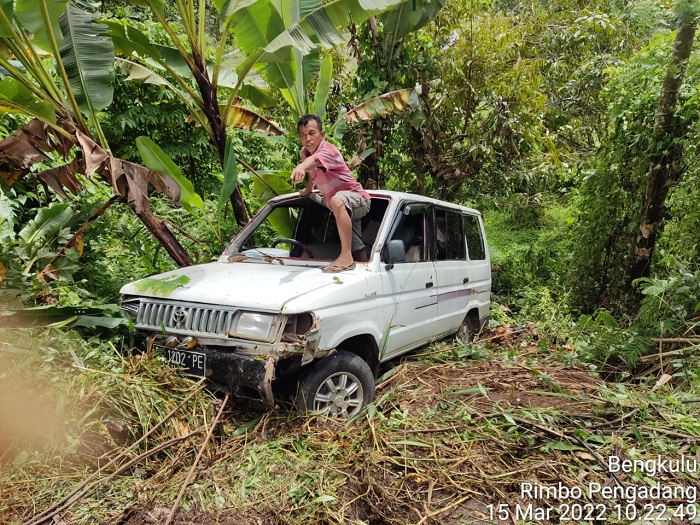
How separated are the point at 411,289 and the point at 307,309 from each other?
1549 mm

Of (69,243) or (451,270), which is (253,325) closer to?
(69,243)

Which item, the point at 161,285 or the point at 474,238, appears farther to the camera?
the point at 474,238

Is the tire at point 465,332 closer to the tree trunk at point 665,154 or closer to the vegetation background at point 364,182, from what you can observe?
the vegetation background at point 364,182

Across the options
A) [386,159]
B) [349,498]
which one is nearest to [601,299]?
[386,159]

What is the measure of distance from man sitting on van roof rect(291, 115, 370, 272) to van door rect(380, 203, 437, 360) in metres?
0.33

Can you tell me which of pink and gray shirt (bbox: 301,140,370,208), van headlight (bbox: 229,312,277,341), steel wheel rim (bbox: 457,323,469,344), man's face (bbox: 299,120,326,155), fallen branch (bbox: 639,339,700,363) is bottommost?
steel wheel rim (bbox: 457,323,469,344)

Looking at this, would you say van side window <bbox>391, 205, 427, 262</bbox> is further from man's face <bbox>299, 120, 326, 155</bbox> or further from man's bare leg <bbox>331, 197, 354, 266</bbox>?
man's face <bbox>299, 120, 326, 155</bbox>

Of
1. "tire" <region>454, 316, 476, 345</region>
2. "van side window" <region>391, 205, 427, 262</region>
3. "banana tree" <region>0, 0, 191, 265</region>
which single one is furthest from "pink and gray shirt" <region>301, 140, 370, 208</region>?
"tire" <region>454, 316, 476, 345</region>

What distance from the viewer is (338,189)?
14.3 ft

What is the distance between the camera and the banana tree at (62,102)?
3980 millimetres

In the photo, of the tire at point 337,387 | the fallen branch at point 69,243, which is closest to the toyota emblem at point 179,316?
the tire at point 337,387

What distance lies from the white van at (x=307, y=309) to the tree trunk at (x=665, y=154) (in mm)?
3311

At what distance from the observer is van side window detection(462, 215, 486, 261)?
5.74m

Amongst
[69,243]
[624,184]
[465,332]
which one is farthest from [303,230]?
[624,184]
